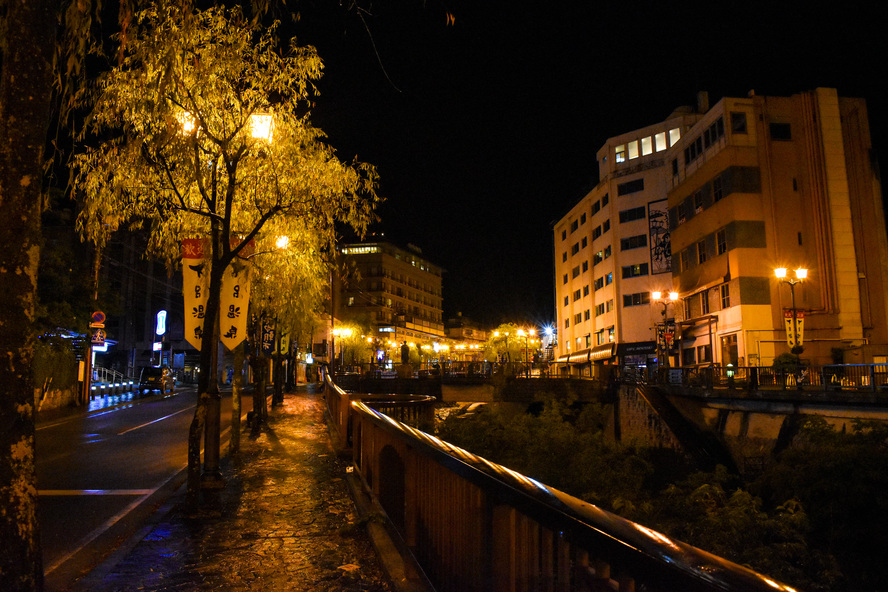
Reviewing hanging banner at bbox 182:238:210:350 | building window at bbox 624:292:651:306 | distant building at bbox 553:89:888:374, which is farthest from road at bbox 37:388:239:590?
building window at bbox 624:292:651:306

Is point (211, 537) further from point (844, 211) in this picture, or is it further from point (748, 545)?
point (844, 211)

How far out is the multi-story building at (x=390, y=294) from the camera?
341ft

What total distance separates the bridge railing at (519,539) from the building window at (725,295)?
117 ft

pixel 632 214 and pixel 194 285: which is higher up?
pixel 632 214

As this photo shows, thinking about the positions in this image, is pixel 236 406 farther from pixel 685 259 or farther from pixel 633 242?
pixel 633 242

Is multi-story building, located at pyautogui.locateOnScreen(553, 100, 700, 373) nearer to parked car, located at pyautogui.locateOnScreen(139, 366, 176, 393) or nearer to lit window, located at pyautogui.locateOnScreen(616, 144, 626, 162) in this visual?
lit window, located at pyautogui.locateOnScreen(616, 144, 626, 162)

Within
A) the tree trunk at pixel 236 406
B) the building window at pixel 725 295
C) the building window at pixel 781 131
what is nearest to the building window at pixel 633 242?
the building window at pixel 725 295

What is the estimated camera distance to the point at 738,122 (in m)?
37.3

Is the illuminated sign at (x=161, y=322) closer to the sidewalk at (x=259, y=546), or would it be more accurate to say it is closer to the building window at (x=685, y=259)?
the building window at (x=685, y=259)

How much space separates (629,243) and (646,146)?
344 inches

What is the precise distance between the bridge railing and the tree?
4.55 meters

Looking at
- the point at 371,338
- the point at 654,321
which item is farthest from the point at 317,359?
the point at 654,321

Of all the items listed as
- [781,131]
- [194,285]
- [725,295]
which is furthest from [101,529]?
[781,131]

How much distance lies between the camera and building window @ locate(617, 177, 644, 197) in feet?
179
